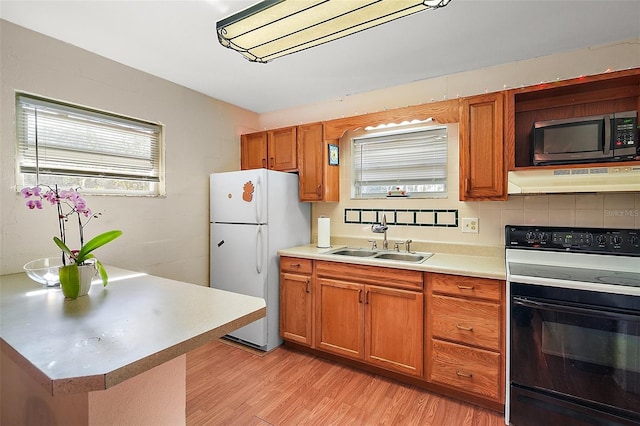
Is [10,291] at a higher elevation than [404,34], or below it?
below

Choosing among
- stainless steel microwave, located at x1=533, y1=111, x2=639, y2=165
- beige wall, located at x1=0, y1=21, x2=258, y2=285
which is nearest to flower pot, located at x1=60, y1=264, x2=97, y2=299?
beige wall, located at x1=0, y1=21, x2=258, y2=285

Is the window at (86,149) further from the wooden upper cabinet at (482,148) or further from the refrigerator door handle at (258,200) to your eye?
the wooden upper cabinet at (482,148)

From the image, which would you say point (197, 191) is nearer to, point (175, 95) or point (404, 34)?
point (175, 95)

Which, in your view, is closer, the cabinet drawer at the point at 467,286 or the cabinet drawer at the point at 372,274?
the cabinet drawer at the point at 467,286

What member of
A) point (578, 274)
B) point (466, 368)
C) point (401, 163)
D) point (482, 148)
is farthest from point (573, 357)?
point (401, 163)

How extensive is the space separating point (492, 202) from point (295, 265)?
1721 millimetres

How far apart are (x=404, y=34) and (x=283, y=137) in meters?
1.56

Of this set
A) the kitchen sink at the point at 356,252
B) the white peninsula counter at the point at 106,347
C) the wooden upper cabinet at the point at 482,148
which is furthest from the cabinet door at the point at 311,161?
the white peninsula counter at the point at 106,347

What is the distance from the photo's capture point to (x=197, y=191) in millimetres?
3084

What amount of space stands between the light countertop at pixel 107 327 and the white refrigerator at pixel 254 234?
121cm

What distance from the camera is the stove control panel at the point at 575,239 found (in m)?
1.92

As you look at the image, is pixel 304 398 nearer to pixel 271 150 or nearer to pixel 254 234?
pixel 254 234

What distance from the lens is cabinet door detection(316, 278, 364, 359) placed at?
2436 mm

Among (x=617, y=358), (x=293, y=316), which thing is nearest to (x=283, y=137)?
(x=293, y=316)
